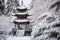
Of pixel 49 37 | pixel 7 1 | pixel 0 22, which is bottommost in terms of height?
pixel 0 22

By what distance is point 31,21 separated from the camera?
71.8 feet

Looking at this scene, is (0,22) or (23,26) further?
(0,22)

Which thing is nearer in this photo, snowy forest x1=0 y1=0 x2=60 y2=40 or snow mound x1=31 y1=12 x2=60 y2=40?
snow mound x1=31 y1=12 x2=60 y2=40

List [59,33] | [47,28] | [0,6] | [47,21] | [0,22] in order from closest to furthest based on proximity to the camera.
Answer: [59,33] < [47,28] < [47,21] < [0,22] < [0,6]

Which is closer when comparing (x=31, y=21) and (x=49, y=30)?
(x=49, y=30)

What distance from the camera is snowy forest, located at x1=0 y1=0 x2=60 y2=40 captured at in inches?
186

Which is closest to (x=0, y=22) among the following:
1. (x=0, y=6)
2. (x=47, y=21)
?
(x=0, y=6)

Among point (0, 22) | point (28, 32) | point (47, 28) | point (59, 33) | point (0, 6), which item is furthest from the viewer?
point (0, 6)

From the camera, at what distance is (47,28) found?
16.0ft

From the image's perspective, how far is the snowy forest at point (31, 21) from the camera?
4.73m

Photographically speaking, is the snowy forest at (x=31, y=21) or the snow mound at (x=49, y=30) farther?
the snowy forest at (x=31, y=21)

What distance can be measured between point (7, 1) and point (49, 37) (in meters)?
30.1

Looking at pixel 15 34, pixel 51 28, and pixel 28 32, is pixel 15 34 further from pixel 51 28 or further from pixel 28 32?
pixel 51 28

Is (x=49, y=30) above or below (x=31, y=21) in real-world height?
above
